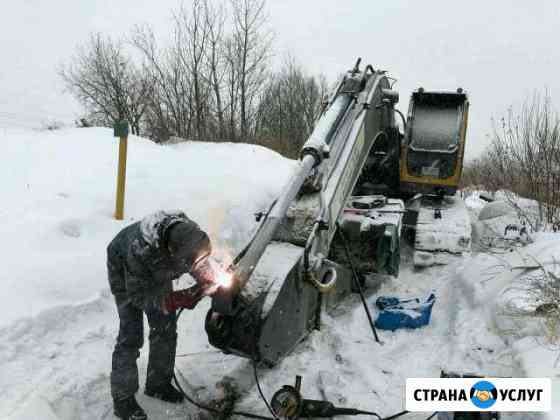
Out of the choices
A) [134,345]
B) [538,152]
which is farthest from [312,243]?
[538,152]

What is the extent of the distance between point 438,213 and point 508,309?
106 inches

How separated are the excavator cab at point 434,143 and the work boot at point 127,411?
533cm

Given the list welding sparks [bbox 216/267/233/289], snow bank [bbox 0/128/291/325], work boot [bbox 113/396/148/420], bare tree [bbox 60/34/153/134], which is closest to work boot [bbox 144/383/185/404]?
work boot [bbox 113/396/148/420]

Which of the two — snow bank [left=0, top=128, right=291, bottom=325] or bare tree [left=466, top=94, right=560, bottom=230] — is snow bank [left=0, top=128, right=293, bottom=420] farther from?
bare tree [left=466, top=94, right=560, bottom=230]

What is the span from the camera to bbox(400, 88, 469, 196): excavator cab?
7.68 meters

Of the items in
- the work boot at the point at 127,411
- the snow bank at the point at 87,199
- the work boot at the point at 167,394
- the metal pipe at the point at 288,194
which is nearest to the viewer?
the metal pipe at the point at 288,194

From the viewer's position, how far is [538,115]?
24.7 ft

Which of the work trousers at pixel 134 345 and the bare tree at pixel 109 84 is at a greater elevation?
the bare tree at pixel 109 84

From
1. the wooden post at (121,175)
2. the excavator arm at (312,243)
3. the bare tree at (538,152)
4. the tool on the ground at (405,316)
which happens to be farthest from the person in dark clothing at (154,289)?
the bare tree at (538,152)

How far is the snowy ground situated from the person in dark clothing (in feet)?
0.63

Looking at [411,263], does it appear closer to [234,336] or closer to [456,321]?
[456,321]

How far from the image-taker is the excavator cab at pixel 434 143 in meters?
7.68

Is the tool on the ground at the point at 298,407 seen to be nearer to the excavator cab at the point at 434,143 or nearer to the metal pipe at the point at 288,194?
the metal pipe at the point at 288,194

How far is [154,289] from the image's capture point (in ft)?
12.0
